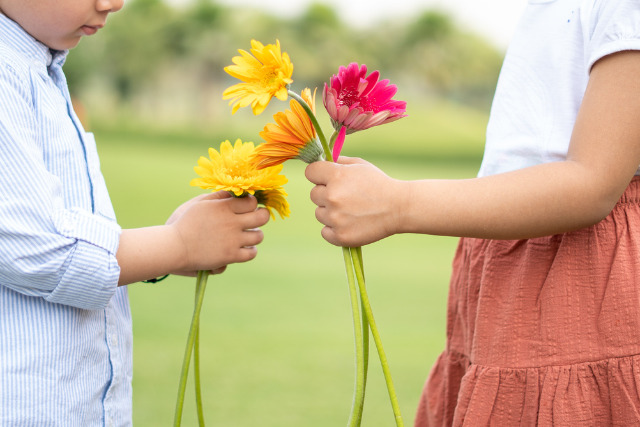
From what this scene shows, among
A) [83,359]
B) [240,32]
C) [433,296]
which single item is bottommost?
[433,296]

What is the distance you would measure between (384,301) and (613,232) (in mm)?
2173

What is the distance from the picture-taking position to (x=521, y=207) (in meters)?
0.65

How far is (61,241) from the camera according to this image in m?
0.65

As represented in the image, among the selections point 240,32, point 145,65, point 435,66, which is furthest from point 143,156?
point 435,66

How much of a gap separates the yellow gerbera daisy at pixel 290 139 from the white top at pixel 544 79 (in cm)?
21

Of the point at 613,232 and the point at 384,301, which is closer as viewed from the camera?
the point at 613,232

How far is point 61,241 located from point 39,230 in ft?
0.07

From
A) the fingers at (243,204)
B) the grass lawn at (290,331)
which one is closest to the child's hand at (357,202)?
the fingers at (243,204)

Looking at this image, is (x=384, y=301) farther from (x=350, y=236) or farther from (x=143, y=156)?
(x=143, y=156)

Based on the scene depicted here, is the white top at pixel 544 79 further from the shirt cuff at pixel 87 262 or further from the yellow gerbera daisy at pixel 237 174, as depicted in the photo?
the shirt cuff at pixel 87 262

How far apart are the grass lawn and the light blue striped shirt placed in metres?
1.00

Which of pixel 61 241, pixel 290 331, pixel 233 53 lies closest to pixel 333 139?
pixel 61 241

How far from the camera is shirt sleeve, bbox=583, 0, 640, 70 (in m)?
0.62

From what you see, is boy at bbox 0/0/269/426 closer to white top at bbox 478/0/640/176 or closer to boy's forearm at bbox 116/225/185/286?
boy's forearm at bbox 116/225/185/286
